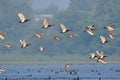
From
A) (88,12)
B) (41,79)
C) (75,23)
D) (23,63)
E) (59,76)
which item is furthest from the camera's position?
(88,12)

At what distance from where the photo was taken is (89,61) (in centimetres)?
11700

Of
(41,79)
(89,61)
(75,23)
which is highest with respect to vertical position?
(75,23)

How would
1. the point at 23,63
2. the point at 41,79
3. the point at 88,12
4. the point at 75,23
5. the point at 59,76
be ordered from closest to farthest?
the point at 41,79 → the point at 59,76 → the point at 23,63 → the point at 75,23 → the point at 88,12

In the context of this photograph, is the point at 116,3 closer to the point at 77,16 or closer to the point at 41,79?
the point at 77,16

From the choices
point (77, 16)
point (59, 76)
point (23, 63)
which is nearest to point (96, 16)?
point (77, 16)

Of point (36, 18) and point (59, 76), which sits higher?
point (36, 18)

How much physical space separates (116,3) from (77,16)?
5.94 meters

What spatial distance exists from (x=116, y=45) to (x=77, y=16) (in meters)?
15.3

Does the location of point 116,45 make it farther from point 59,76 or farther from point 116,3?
point 59,76

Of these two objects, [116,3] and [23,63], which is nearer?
A: [23,63]

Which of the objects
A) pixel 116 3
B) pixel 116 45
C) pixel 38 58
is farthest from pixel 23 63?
pixel 116 3

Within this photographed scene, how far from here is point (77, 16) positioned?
132m

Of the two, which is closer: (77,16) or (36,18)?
(77,16)

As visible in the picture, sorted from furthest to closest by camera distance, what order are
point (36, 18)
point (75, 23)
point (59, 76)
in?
point (36, 18) → point (75, 23) → point (59, 76)
